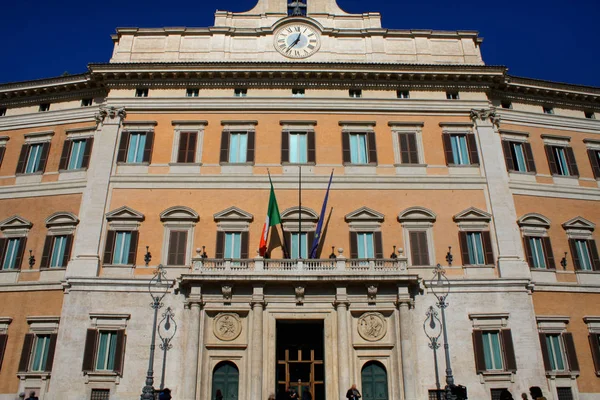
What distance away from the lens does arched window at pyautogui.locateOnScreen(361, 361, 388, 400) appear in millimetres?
20969

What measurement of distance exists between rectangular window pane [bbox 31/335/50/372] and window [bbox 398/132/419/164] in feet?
59.3

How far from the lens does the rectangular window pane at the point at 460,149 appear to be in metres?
25.7

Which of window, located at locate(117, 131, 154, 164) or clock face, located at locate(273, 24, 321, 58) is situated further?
clock face, located at locate(273, 24, 321, 58)

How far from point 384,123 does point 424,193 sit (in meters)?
4.24

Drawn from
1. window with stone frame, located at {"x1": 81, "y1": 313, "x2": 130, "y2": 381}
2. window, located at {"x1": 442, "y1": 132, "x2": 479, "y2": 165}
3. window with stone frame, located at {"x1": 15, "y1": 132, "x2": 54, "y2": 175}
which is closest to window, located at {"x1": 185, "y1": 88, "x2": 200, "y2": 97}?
window with stone frame, located at {"x1": 15, "y1": 132, "x2": 54, "y2": 175}

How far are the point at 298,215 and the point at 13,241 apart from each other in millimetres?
13564

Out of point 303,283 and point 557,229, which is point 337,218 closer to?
point 303,283

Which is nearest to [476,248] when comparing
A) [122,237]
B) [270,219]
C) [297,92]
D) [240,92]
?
[270,219]

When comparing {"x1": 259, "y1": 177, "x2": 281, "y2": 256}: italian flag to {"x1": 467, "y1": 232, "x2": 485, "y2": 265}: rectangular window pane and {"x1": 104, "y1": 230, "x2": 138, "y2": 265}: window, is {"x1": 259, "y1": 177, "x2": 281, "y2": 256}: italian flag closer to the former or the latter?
{"x1": 104, "y1": 230, "x2": 138, "y2": 265}: window

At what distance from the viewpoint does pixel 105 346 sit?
21781 millimetres

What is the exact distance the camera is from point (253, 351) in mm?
20781

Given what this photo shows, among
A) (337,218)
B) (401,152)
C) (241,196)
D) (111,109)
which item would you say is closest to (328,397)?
(337,218)

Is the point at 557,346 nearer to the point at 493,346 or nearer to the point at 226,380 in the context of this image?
the point at 493,346

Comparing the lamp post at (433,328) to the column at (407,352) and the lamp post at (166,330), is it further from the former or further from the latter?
the lamp post at (166,330)
